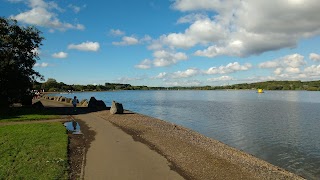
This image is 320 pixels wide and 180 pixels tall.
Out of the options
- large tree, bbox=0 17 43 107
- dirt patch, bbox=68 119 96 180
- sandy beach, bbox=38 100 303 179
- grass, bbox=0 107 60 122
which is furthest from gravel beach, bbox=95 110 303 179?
large tree, bbox=0 17 43 107

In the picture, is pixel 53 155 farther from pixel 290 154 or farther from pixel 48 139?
pixel 290 154

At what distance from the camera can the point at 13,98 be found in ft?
137

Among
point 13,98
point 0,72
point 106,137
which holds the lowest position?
point 106,137

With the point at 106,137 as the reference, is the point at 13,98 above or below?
above

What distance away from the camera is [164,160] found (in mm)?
17953

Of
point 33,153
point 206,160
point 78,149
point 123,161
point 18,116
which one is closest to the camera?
point 123,161

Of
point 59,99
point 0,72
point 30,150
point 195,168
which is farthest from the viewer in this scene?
point 59,99

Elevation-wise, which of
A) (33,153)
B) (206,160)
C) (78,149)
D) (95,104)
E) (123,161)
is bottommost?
(206,160)

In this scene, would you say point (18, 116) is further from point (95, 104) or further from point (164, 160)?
point (164, 160)

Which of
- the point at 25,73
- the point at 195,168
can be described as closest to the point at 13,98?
the point at 25,73

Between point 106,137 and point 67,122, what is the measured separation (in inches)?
404

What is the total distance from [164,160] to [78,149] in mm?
5916

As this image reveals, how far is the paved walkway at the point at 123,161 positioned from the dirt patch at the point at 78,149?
1.01ft

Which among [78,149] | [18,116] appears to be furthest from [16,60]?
[78,149]
